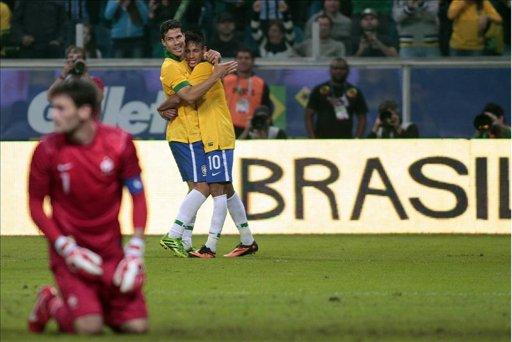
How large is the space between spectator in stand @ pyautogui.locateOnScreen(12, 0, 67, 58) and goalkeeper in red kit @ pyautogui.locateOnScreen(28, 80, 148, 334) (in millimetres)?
13037

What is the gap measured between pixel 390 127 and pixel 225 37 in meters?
3.12

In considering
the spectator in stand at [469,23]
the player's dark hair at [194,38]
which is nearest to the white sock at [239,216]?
the player's dark hair at [194,38]

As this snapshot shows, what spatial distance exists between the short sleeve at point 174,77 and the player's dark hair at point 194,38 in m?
0.27

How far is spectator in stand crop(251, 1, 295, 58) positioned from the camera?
21875mm

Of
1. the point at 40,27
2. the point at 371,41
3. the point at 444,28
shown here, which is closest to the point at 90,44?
the point at 40,27

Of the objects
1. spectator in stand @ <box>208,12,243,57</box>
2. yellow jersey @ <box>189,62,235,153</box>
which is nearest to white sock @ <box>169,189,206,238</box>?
yellow jersey @ <box>189,62,235,153</box>

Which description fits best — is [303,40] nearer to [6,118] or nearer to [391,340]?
[6,118]

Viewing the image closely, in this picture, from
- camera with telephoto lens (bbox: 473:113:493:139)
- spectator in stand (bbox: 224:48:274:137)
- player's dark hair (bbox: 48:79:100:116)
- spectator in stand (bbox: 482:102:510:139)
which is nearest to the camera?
player's dark hair (bbox: 48:79:100:116)

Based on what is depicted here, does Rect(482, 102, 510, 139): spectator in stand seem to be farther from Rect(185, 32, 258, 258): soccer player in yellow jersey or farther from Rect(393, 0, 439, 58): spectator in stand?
Rect(185, 32, 258, 258): soccer player in yellow jersey

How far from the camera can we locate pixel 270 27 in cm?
2191

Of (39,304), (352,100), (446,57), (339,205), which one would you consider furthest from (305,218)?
(39,304)

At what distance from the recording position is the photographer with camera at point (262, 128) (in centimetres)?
1969

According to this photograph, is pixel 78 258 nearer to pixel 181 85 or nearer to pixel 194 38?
pixel 181 85

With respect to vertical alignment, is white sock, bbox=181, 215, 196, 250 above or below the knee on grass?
below
